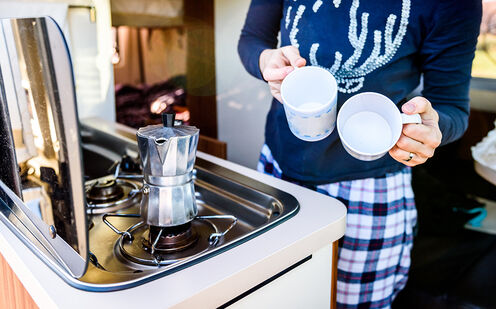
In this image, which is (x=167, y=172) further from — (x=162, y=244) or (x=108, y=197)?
(x=108, y=197)

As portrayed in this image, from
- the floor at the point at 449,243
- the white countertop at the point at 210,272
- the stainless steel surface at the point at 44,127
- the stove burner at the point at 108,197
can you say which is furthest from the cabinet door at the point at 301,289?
the floor at the point at 449,243

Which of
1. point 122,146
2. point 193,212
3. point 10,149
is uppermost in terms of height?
point 10,149

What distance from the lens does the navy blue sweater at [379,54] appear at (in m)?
0.82

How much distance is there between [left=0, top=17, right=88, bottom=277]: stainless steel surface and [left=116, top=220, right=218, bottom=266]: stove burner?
135mm

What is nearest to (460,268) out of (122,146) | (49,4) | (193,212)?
(193,212)

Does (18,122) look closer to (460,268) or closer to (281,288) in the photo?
(281,288)

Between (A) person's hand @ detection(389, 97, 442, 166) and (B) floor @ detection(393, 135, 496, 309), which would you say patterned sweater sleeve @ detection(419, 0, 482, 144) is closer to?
(A) person's hand @ detection(389, 97, 442, 166)

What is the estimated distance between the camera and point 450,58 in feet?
2.75

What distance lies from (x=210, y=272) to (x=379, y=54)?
22.6 inches

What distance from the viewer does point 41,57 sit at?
0.49 metres

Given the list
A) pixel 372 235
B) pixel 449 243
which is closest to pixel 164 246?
pixel 372 235

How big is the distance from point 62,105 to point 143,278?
0.25 meters

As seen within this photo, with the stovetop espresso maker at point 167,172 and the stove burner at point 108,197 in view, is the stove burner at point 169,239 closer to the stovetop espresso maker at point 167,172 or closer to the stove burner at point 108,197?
the stovetop espresso maker at point 167,172

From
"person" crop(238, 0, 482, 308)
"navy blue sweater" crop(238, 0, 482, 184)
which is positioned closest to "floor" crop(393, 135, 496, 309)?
"person" crop(238, 0, 482, 308)
